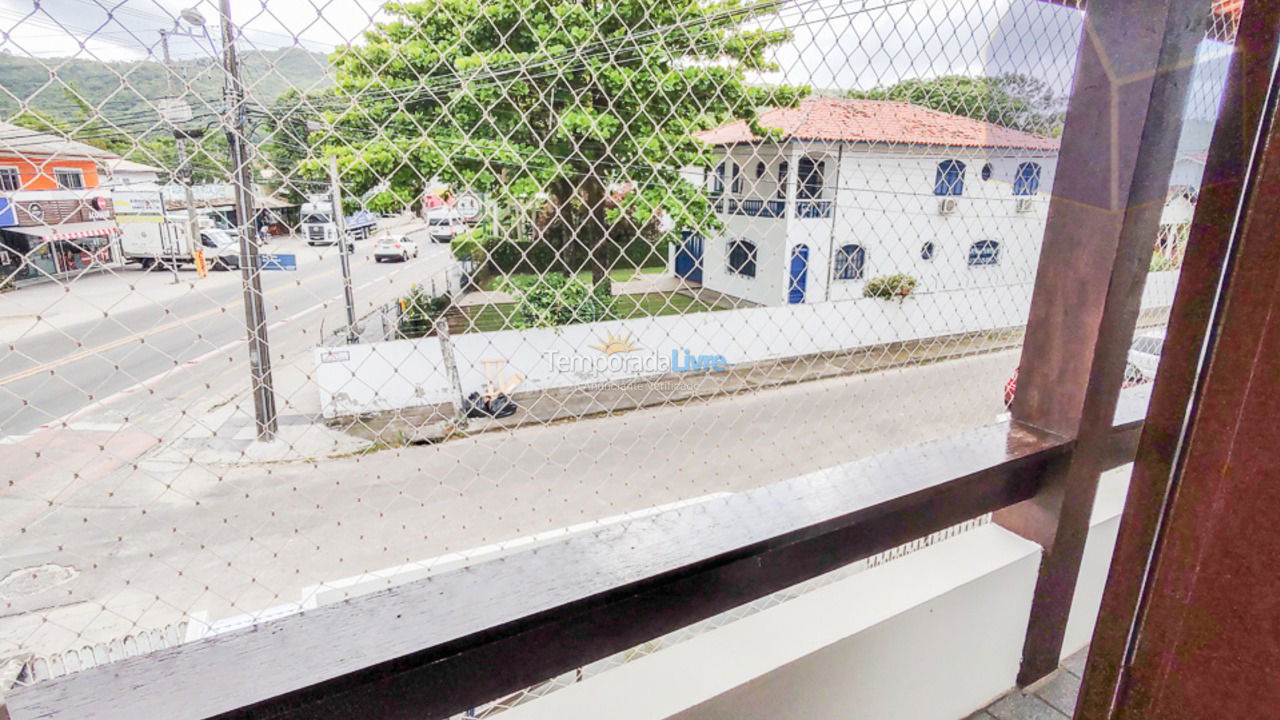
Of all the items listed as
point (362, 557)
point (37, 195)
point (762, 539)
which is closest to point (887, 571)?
point (762, 539)

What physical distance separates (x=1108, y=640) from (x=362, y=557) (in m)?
3.65

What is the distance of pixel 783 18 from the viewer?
0.92 m

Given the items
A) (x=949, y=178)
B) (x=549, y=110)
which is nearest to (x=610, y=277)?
(x=549, y=110)

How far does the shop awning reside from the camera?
61cm

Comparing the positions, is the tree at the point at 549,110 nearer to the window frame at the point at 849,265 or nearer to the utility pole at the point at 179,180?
the utility pole at the point at 179,180

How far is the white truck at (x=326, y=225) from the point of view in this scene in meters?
0.84

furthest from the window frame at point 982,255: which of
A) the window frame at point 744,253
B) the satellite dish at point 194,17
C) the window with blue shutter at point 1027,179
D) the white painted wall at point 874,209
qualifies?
the satellite dish at point 194,17

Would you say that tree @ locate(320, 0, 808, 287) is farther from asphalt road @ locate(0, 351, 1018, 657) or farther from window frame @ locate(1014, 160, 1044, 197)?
window frame @ locate(1014, 160, 1044, 197)

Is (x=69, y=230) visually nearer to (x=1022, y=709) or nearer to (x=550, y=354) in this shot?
(x=550, y=354)

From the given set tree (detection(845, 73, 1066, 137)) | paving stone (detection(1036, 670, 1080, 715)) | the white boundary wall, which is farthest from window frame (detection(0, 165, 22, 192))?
paving stone (detection(1036, 670, 1080, 715))

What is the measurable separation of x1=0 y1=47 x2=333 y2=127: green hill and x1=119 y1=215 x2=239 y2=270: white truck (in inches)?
4.3

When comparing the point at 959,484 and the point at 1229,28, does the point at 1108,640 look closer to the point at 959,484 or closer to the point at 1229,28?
the point at 959,484

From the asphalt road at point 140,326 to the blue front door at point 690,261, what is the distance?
0.49 meters

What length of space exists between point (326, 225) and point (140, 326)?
0.26m
